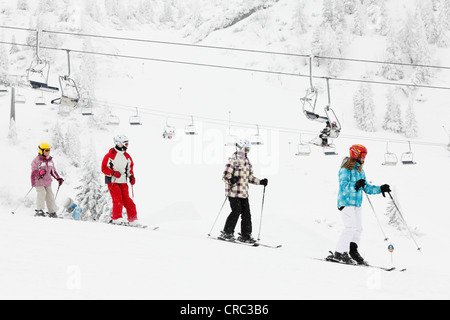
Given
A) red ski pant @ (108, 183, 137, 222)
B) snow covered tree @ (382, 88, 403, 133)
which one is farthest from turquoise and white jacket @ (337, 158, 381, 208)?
snow covered tree @ (382, 88, 403, 133)

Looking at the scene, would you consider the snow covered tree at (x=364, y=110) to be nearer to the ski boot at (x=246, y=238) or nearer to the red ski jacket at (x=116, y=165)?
the ski boot at (x=246, y=238)

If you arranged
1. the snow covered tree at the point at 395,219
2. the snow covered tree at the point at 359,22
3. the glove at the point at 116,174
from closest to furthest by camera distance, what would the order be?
the glove at the point at 116,174, the snow covered tree at the point at 395,219, the snow covered tree at the point at 359,22

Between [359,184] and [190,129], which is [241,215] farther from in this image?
[190,129]

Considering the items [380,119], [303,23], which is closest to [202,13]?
[303,23]

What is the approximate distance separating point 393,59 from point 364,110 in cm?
1125

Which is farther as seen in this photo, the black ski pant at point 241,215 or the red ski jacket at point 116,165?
the red ski jacket at point 116,165

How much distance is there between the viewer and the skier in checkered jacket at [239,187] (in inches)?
311

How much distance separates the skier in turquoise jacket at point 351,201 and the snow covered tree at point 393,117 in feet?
122

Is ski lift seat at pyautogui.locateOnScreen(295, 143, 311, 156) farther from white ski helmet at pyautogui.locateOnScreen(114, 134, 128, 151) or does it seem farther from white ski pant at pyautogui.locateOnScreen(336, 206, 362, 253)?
white ski pant at pyautogui.locateOnScreen(336, 206, 362, 253)

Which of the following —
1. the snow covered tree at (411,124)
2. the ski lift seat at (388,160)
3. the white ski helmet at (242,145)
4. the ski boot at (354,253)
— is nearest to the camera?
the ski boot at (354,253)

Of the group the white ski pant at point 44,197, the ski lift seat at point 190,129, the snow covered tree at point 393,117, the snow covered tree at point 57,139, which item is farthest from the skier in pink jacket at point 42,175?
the snow covered tree at point 393,117

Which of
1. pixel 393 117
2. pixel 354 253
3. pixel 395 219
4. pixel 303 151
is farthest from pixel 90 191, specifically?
pixel 393 117

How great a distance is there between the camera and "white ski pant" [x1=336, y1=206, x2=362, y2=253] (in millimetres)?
6645

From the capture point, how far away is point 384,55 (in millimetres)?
49312
